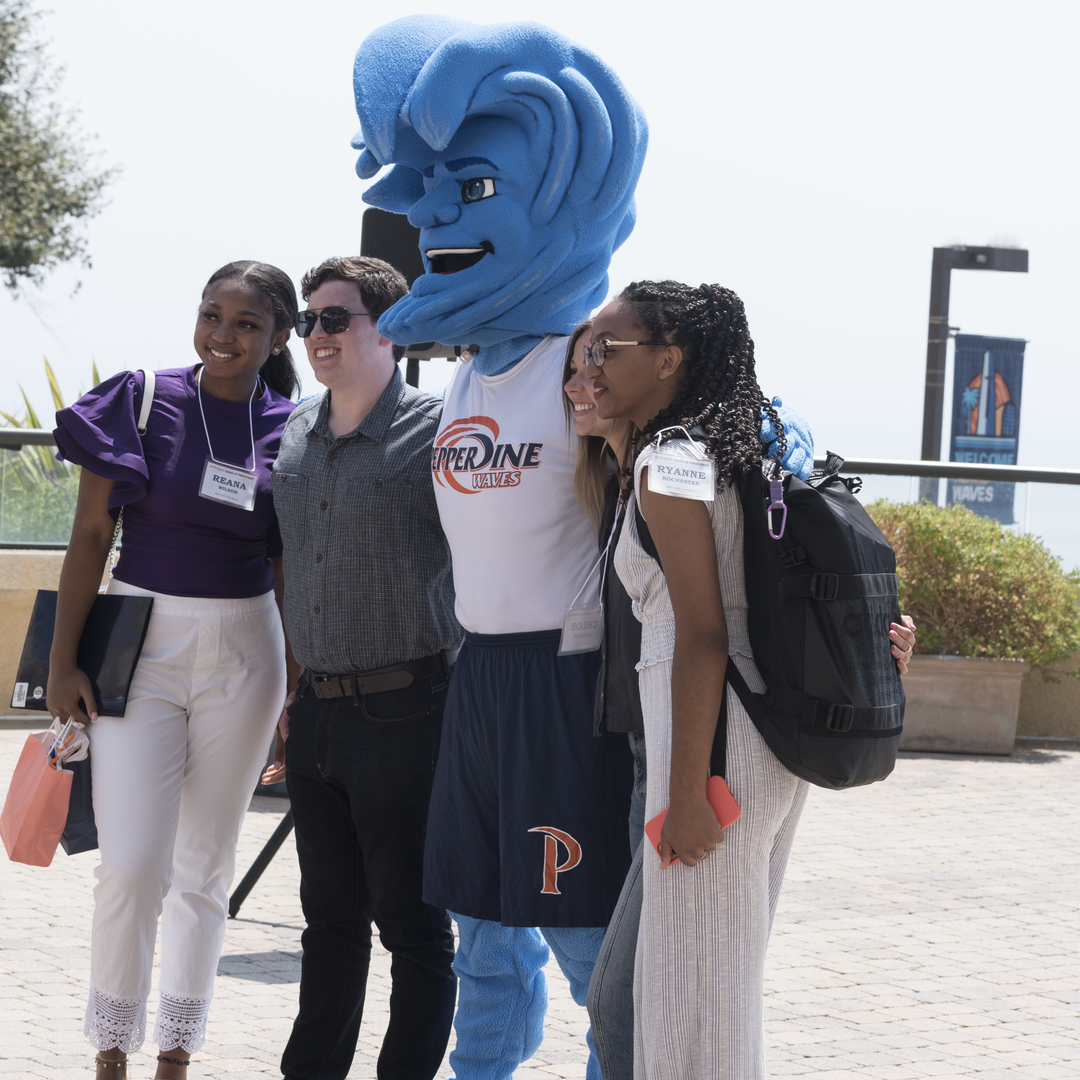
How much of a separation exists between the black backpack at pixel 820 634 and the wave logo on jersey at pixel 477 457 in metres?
0.77

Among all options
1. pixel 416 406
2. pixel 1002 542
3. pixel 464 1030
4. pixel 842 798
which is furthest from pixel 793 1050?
pixel 1002 542

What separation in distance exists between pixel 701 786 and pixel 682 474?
57 centimetres

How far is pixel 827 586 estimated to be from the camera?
8.18ft

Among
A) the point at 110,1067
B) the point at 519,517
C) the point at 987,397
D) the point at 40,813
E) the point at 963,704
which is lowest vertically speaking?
the point at 110,1067

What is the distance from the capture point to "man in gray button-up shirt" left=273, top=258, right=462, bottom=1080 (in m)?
3.45

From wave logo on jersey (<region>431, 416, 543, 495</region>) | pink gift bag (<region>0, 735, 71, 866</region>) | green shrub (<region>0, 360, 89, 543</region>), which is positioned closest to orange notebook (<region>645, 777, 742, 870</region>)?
wave logo on jersey (<region>431, 416, 543, 495</region>)

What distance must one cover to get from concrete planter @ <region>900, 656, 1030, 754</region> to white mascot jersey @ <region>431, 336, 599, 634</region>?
22.2 ft

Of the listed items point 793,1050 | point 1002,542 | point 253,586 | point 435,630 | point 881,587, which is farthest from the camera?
point 1002,542

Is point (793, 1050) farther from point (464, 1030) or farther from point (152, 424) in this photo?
point (152, 424)

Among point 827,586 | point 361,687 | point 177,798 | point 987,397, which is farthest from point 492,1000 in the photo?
point 987,397

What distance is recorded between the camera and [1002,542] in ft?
31.6

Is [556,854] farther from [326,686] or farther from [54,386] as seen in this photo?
[54,386]

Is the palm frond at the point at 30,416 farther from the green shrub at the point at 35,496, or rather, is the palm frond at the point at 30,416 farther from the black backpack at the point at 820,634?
the black backpack at the point at 820,634

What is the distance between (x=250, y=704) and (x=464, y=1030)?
3.33 ft
